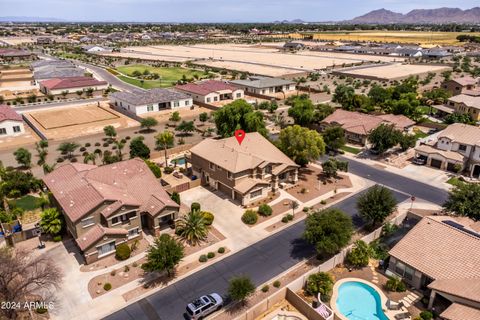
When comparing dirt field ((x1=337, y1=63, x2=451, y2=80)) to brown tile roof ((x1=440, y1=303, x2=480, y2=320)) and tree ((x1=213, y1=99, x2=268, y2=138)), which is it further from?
brown tile roof ((x1=440, y1=303, x2=480, y2=320))

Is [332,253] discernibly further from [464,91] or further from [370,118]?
[464,91]

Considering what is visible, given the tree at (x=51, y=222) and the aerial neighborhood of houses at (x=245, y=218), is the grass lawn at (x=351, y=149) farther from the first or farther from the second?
the tree at (x=51, y=222)

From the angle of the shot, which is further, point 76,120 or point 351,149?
point 76,120

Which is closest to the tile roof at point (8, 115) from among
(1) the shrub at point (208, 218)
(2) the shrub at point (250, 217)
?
(1) the shrub at point (208, 218)

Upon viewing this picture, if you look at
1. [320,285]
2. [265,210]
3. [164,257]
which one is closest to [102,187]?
[164,257]

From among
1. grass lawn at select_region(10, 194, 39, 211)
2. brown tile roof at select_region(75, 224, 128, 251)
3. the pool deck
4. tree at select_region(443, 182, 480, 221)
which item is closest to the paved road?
the pool deck

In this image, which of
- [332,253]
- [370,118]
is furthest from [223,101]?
[332,253]

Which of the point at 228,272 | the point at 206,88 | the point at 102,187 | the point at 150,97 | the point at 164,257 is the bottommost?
the point at 228,272

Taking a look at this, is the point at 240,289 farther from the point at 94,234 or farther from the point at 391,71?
the point at 391,71
